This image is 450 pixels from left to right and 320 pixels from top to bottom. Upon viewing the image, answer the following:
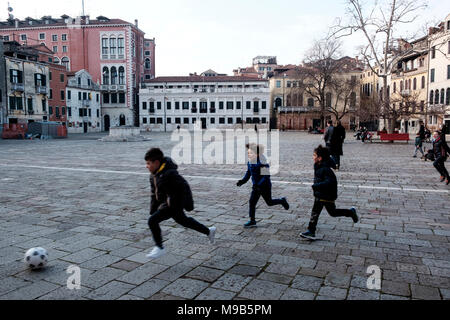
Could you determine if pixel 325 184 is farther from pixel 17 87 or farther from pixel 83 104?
pixel 83 104

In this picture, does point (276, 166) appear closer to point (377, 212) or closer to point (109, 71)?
point (377, 212)

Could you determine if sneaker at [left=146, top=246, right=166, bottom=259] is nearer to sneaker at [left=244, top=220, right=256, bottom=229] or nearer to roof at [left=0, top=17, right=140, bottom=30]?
sneaker at [left=244, top=220, right=256, bottom=229]

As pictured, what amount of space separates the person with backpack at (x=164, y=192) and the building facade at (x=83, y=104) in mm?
54443

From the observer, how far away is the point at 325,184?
16.5ft

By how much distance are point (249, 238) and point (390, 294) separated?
2.19 m

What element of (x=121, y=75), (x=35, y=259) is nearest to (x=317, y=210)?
(x=35, y=259)

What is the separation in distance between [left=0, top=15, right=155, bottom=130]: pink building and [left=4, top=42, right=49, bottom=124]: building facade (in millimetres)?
16568

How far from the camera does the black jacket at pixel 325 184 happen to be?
504 cm

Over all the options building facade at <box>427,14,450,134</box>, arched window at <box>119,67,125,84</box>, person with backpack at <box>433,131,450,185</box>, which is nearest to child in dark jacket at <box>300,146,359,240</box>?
person with backpack at <box>433,131,450,185</box>

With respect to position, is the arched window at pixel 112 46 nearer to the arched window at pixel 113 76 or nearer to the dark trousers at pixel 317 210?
the arched window at pixel 113 76

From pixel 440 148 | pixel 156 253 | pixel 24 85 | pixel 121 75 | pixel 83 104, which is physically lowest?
pixel 156 253

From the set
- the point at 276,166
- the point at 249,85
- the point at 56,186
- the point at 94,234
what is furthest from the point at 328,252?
the point at 249,85

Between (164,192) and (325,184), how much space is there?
218 cm
